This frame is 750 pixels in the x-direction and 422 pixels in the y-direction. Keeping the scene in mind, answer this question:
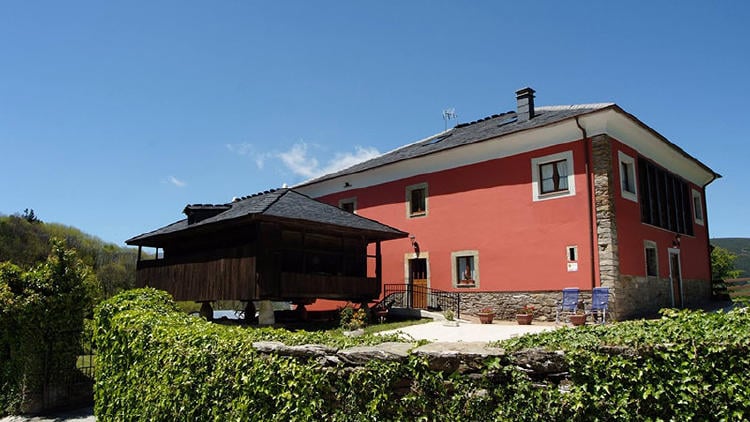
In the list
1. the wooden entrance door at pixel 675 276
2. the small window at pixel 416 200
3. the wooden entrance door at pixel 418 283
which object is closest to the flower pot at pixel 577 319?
the wooden entrance door at pixel 418 283

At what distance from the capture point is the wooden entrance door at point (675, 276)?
18672mm

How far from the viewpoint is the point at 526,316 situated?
15328 millimetres

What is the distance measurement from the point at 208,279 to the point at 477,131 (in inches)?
437

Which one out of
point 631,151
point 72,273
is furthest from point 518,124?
point 72,273

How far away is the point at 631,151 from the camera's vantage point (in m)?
17.0

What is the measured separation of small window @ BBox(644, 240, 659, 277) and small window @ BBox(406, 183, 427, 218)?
304 inches

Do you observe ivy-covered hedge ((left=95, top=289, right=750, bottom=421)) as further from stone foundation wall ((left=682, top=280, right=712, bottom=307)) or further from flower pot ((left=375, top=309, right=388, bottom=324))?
stone foundation wall ((left=682, top=280, right=712, bottom=307))

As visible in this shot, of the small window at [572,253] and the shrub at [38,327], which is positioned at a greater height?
the small window at [572,253]

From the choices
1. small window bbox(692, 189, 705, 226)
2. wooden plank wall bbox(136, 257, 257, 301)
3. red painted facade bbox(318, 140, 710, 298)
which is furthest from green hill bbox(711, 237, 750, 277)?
wooden plank wall bbox(136, 257, 257, 301)

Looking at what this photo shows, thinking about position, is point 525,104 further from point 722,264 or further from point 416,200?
point 722,264

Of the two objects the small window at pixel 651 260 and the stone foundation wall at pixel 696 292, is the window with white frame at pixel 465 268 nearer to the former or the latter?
the small window at pixel 651 260

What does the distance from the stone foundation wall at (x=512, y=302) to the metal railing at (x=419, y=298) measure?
0.41 m

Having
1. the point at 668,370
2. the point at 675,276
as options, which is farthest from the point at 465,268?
the point at 668,370

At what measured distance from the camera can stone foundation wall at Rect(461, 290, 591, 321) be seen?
1584cm
